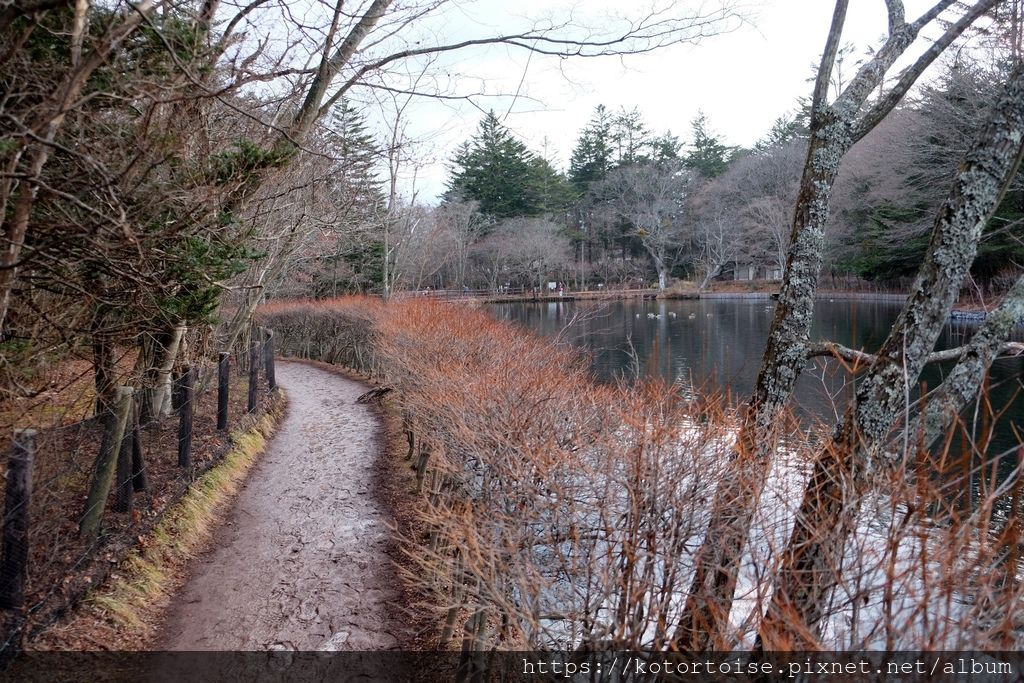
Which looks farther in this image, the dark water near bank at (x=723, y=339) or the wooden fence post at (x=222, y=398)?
the dark water near bank at (x=723, y=339)

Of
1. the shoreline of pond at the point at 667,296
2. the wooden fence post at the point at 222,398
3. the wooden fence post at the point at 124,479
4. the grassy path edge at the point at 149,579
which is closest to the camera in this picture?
the grassy path edge at the point at 149,579

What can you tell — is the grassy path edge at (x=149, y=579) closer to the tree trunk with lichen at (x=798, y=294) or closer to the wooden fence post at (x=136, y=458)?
the wooden fence post at (x=136, y=458)

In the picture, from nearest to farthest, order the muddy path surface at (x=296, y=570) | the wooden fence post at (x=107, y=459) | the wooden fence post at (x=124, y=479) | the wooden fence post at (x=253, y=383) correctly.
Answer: the muddy path surface at (x=296, y=570) → the wooden fence post at (x=107, y=459) → the wooden fence post at (x=124, y=479) → the wooden fence post at (x=253, y=383)

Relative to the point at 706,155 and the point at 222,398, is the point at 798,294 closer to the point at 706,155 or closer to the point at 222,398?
the point at 222,398

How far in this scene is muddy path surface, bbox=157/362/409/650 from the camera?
14.3 feet

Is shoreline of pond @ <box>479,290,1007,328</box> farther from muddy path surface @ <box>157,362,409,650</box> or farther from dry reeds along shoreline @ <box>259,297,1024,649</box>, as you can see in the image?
dry reeds along shoreline @ <box>259,297,1024,649</box>

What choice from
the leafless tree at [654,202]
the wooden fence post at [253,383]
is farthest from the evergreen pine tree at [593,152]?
the wooden fence post at [253,383]

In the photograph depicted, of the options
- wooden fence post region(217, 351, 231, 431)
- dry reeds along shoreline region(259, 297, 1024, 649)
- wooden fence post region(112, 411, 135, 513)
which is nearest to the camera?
Result: dry reeds along shoreline region(259, 297, 1024, 649)

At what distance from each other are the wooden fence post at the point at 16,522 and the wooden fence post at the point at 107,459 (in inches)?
39.0

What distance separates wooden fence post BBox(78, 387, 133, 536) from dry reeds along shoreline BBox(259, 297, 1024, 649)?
226 cm

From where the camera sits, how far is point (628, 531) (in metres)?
3.02

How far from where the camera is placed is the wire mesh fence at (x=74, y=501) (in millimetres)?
3451

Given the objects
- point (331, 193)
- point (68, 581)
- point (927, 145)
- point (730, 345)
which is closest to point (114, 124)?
point (68, 581)

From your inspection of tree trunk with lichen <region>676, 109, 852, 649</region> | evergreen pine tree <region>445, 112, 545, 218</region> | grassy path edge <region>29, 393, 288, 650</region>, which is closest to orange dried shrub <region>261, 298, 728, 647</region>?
tree trunk with lichen <region>676, 109, 852, 649</region>
